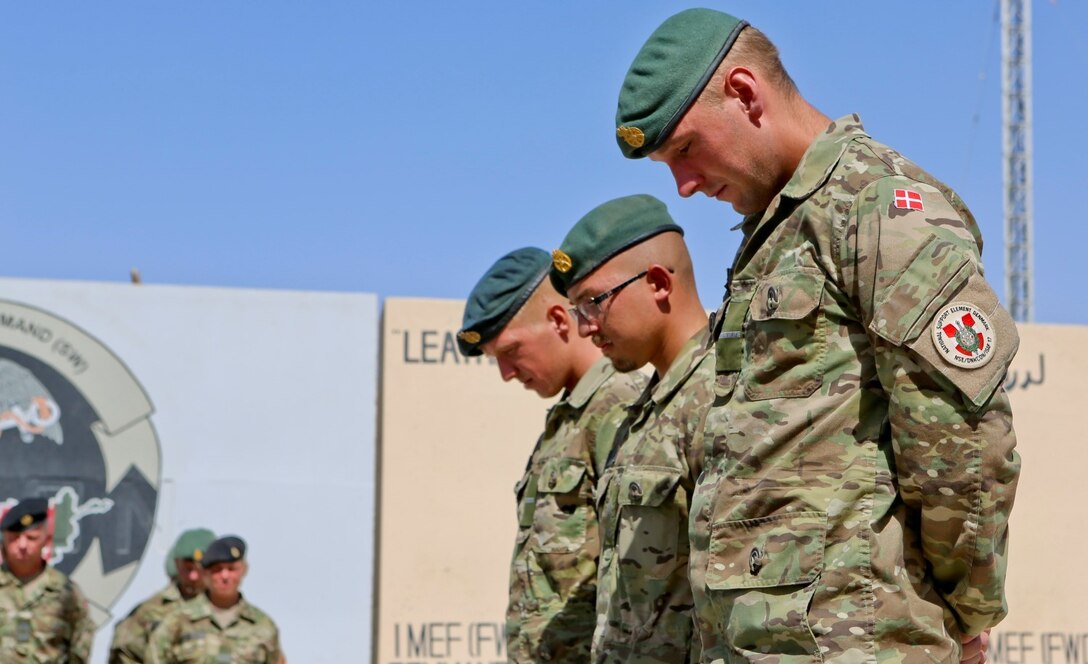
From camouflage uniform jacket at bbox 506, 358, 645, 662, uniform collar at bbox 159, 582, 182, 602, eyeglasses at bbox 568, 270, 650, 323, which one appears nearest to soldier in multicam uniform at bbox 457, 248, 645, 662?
camouflage uniform jacket at bbox 506, 358, 645, 662

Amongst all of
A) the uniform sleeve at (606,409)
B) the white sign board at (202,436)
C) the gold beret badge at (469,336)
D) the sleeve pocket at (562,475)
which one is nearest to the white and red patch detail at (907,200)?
the uniform sleeve at (606,409)

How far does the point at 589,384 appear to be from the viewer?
452cm

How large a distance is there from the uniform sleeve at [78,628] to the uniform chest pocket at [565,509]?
17.0 ft

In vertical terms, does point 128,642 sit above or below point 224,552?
below

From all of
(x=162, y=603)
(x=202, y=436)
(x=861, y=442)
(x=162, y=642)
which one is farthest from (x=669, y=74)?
(x=202, y=436)

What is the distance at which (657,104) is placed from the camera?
2490 millimetres

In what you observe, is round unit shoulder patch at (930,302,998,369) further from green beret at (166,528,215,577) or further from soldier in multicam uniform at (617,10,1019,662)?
green beret at (166,528,215,577)

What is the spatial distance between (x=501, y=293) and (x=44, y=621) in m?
4.85

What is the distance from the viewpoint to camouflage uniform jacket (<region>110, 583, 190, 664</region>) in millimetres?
9383

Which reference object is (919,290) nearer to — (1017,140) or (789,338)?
(789,338)

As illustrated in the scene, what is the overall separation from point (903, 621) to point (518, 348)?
113 inches

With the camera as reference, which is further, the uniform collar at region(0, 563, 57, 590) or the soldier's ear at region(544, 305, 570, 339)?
the uniform collar at region(0, 563, 57, 590)

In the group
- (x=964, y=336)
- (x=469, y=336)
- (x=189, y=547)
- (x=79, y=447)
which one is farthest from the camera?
(x=79, y=447)

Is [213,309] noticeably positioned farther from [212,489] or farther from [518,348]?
[518,348]
